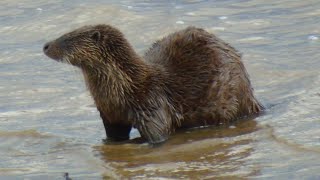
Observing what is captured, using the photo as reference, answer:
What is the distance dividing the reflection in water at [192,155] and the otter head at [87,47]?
0.62 meters

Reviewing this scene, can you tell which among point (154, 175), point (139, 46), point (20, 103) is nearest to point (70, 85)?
point (20, 103)

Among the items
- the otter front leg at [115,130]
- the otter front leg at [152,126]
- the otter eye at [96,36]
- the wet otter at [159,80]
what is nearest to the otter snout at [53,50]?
the wet otter at [159,80]

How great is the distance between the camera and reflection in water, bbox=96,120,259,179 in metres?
5.99

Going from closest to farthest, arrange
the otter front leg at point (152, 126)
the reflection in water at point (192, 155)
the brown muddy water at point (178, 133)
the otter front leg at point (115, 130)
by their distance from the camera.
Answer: the reflection in water at point (192, 155)
the brown muddy water at point (178, 133)
the otter front leg at point (152, 126)
the otter front leg at point (115, 130)

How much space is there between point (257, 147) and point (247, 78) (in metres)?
1.15

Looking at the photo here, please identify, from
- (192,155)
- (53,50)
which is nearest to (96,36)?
(53,50)

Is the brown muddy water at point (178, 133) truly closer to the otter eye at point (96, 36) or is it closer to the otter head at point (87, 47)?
the otter head at point (87, 47)

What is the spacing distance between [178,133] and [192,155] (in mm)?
743

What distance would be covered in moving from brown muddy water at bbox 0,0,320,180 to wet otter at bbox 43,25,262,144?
146mm

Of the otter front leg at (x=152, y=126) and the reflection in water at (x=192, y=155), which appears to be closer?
the reflection in water at (x=192, y=155)

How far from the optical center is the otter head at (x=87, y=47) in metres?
6.92

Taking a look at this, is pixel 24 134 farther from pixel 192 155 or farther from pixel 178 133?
pixel 192 155

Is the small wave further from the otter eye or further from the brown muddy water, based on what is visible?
the otter eye

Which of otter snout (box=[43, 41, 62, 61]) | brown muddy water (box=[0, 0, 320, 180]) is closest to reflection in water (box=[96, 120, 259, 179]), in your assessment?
brown muddy water (box=[0, 0, 320, 180])
